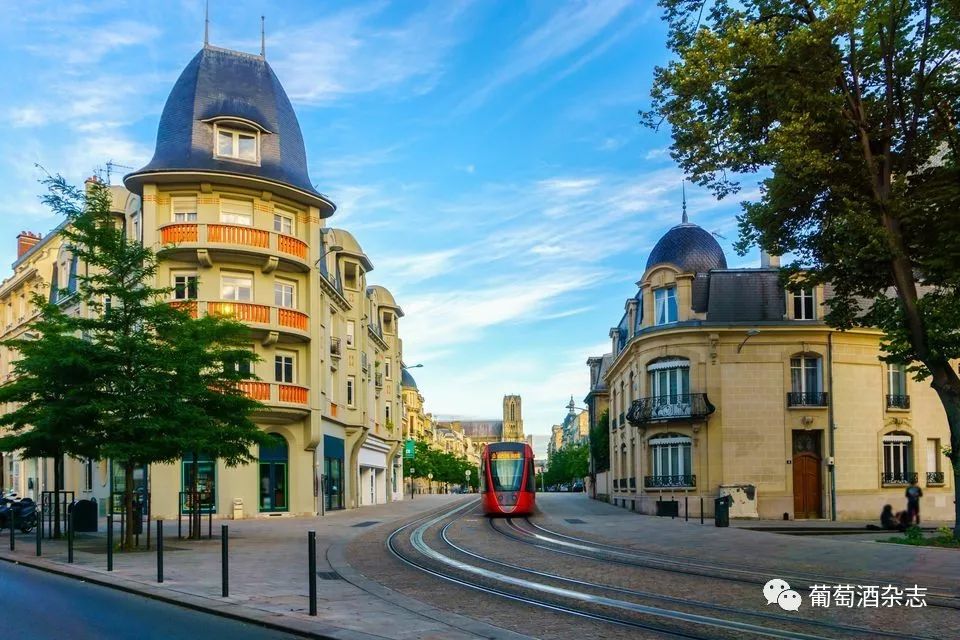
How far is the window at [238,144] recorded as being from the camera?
37062 mm

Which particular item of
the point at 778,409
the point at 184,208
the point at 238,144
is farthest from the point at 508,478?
the point at 238,144

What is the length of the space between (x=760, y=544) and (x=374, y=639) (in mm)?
14773

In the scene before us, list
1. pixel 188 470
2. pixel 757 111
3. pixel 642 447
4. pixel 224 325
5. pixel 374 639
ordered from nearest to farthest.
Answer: pixel 374 639 → pixel 757 111 → pixel 224 325 → pixel 188 470 → pixel 642 447

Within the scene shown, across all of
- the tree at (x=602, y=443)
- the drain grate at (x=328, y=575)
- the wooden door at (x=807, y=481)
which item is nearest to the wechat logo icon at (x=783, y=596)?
the drain grate at (x=328, y=575)

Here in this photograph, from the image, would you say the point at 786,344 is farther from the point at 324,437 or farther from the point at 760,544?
the point at 324,437

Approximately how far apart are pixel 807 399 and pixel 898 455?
5.19 metres

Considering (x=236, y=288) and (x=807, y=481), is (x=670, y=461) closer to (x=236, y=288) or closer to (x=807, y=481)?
(x=807, y=481)

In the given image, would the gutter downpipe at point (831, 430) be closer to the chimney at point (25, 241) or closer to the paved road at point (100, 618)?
the paved road at point (100, 618)

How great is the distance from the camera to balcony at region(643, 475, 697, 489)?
1490 inches

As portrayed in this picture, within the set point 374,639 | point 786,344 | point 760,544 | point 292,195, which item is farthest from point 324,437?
point 374,639

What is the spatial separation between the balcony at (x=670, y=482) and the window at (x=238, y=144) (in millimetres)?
22289

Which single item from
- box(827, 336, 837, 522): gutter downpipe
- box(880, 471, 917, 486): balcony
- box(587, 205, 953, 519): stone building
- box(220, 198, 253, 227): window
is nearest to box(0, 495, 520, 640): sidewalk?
box(220, 198, 253, 227): window

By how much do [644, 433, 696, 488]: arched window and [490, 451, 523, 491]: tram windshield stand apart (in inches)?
262

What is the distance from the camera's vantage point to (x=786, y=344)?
37469mm
